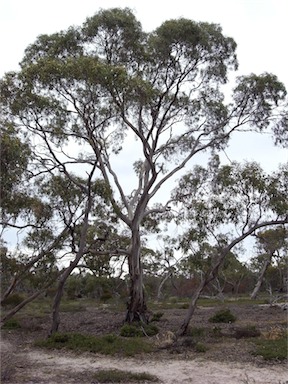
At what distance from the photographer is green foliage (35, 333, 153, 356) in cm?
1186

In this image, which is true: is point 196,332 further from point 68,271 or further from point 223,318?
point 68,271

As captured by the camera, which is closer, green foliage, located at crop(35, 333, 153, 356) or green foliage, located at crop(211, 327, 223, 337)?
green foliage, located at crop(35, 333, 153, 356)

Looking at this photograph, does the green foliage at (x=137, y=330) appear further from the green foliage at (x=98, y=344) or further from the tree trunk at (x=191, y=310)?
the tree trunk at (x=191, y=310)

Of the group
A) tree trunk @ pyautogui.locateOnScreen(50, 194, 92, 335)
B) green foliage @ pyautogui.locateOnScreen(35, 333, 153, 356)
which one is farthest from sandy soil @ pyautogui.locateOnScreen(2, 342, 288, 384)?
tree trunk @ pyautogui.locateOnScreen(50, 194, 92, 335)

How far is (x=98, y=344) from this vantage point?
12336mm

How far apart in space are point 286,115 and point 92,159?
720 centimetres

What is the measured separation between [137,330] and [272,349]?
4753mm

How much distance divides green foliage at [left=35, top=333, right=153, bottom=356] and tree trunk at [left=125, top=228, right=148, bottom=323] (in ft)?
7.10

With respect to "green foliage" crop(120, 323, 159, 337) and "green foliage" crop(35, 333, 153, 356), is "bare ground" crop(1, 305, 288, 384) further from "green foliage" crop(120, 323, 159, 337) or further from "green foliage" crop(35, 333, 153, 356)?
"green foliage" crop(120, 323, 159, 337)

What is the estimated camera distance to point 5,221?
1401 centimetres

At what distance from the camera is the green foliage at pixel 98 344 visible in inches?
467

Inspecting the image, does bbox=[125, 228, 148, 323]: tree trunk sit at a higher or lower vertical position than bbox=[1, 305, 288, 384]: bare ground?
higher

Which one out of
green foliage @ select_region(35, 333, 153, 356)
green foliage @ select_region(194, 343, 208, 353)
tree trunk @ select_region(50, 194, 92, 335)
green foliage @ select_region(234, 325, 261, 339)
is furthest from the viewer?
tree trunk @ select_region(50, 194, 92, 335)

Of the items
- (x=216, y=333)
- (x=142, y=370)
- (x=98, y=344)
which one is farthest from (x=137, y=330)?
(x=142, y=370)
